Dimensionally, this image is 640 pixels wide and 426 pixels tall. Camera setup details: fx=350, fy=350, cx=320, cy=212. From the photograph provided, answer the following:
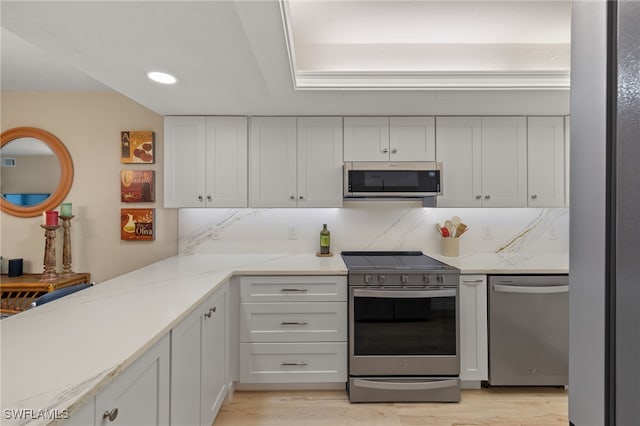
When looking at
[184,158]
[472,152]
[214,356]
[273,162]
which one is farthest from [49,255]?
[472,152]

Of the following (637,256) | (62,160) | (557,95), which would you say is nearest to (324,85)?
(557,95)

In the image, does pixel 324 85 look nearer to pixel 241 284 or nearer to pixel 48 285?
pixel 241 284

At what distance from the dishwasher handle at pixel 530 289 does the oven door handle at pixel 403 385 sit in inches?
28.2

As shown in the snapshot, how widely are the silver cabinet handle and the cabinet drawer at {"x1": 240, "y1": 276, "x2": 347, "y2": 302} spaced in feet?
4.70

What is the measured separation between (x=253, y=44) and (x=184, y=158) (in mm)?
1464

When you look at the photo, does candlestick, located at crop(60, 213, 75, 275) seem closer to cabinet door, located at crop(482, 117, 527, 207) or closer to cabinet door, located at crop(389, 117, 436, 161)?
cabinet door, located at crop(389, 117, 436, 161)

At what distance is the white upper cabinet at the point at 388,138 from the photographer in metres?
2.87

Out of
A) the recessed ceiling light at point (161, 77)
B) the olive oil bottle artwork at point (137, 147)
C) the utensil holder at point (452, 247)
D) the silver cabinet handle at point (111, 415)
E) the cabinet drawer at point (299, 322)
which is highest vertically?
the recessed ceiling light at point (161, 77)

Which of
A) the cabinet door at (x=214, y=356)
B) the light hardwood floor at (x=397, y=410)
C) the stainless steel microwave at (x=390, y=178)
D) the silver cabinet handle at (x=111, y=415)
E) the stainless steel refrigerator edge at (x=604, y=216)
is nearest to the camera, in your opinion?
the stainless steel refrigerator edge at (x=604, y=216)

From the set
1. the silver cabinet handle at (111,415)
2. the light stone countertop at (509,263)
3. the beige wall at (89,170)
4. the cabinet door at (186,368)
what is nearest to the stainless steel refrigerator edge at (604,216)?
the silver cabinet handle at (111,415)

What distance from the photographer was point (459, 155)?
2875 mm

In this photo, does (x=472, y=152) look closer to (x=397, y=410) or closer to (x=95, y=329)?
(x=397, y=410)

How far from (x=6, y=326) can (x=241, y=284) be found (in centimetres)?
131

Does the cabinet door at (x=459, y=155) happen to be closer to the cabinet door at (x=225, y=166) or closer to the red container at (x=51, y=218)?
the cabinet door at (x=225, y=166)
